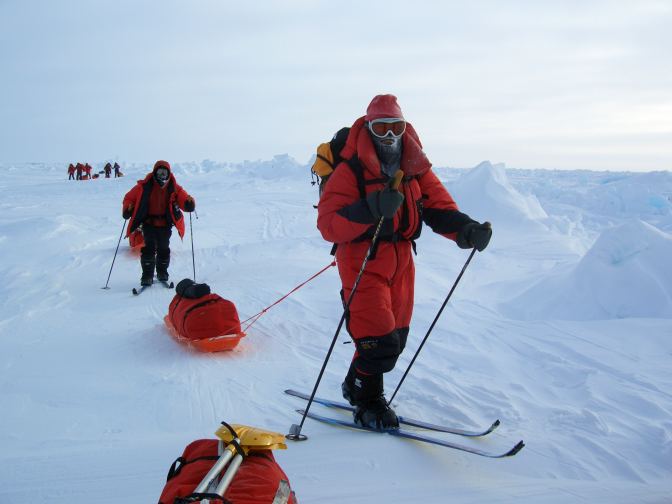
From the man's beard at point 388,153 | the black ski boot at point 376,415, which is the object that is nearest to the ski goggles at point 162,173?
the man's beard at point 388,153

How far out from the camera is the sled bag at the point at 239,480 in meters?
1.52

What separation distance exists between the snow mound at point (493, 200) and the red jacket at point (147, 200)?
307 inches

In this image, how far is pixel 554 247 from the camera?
10.0 m

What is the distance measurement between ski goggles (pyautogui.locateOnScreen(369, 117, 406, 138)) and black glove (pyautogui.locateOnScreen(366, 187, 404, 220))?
20.3 inches

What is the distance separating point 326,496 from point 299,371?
174 cm

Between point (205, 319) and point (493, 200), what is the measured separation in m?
10.5

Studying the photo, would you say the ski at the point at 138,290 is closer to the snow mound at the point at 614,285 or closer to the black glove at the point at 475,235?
the snow mound at the point at 614,285

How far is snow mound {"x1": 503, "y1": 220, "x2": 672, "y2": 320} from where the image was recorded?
5.23 meters

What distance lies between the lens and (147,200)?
6.41 metres

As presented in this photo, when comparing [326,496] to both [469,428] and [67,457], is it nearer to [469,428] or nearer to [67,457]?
[469,428]

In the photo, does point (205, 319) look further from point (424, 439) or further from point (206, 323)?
point (424, 439)

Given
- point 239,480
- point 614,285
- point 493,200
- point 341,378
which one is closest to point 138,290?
point 341,378

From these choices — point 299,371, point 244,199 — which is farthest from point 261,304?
point 244,199

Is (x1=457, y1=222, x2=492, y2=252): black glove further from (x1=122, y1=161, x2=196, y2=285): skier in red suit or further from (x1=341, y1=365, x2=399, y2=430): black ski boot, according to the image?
(x1=122, y1=161, x2=196, y2=285): skier in red suit
